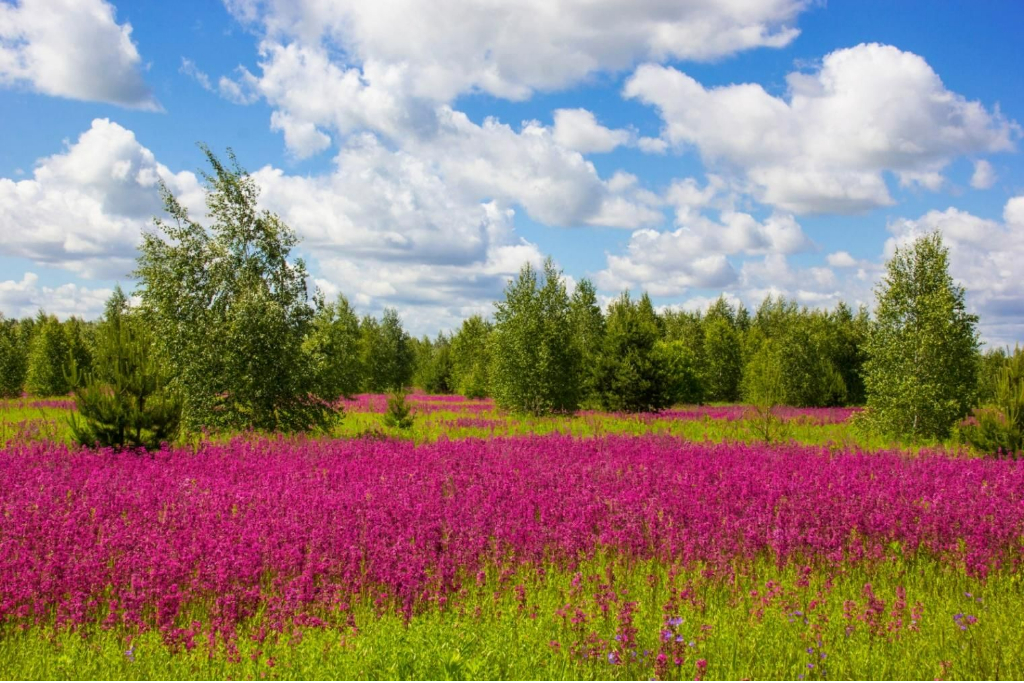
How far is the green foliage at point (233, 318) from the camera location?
49.5ft

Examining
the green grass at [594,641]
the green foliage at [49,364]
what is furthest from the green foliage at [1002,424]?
the green foliage at [49,364]

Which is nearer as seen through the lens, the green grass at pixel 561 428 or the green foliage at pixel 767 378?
the green grass at pixel 561 428

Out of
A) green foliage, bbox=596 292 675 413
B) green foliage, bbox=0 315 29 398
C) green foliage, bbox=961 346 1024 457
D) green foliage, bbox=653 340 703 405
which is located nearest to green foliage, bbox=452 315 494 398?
green foliage, bbox=653 340 703 405

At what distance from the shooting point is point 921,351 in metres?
19.0

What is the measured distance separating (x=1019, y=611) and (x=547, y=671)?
429 centimetres

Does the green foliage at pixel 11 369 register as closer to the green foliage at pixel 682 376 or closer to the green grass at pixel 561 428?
the green grass at pixel 561 428

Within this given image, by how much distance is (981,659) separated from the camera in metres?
4.69

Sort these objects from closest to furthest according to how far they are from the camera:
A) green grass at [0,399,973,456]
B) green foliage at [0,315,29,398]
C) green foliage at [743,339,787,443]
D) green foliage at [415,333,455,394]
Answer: green grass at [0,399,973,456]
green foliage at [743,339,787,443]
green foliage at [0,315,29,398]
green foliage at [415,333,455,394]

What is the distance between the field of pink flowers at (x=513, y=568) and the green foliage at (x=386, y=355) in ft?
152

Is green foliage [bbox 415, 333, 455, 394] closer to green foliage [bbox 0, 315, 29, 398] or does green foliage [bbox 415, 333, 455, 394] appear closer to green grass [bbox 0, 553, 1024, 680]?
green foliage [bbox 0, 315, 29, 398]

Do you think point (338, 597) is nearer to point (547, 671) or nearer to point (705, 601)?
point (547, 671)

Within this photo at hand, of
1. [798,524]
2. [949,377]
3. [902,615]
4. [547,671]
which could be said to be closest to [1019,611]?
[902,615]

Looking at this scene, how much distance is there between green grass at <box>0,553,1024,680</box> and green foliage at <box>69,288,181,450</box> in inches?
301

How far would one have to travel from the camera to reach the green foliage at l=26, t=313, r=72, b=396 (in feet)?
127
